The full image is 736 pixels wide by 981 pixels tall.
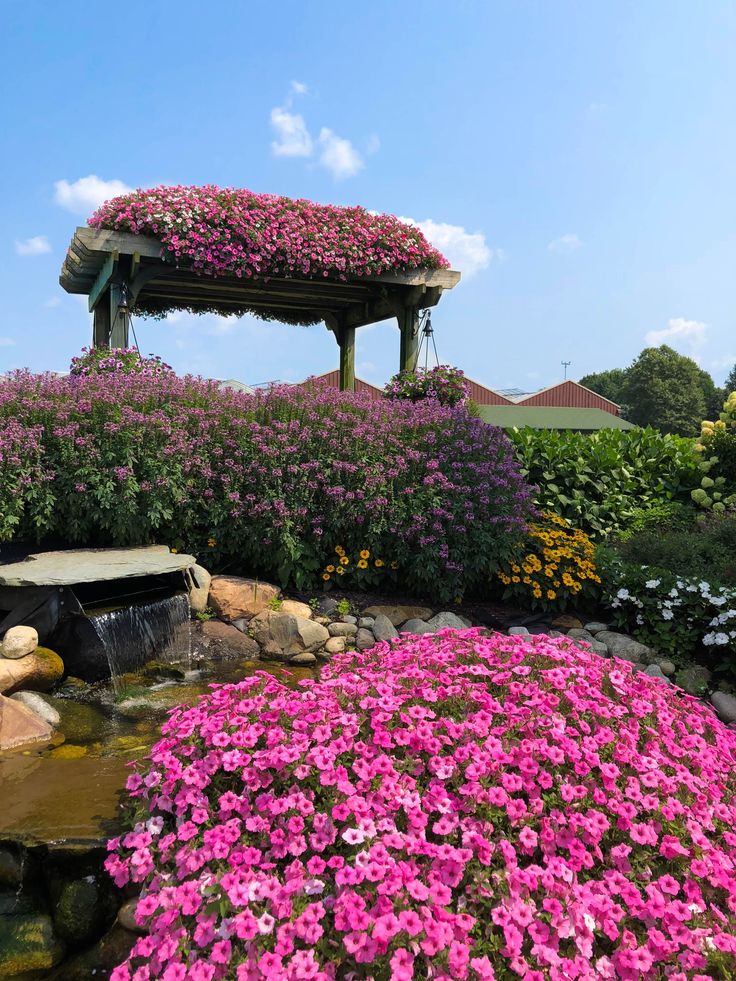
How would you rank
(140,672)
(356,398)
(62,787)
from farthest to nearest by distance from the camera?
(356,398) < (140,672) < (62,787)

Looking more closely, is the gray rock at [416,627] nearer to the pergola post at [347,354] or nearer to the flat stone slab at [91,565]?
the flat stone slab at [91,565]

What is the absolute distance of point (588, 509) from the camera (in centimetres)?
906

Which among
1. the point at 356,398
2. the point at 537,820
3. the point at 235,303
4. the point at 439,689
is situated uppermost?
the point at 235,303

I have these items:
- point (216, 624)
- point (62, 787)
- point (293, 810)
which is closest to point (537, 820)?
point (293, 810)

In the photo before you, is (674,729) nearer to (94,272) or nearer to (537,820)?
(537,820)

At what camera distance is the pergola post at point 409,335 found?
10.6 meters

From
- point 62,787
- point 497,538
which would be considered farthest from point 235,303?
point 62,787

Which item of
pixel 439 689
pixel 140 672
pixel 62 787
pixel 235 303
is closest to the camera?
pixel 439 689

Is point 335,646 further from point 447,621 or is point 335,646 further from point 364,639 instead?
point 447,621

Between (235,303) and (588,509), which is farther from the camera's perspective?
(235,303)

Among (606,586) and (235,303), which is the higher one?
(235,303)

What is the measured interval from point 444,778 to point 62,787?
1880mm

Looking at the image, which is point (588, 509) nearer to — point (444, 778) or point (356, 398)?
point (356, 398)

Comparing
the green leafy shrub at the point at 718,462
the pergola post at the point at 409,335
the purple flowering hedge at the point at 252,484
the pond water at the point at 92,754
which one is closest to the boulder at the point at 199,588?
the purple flowering hedge at the point at 252,484
